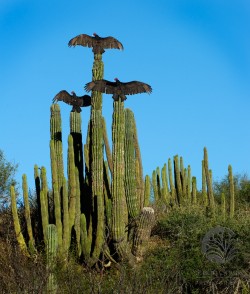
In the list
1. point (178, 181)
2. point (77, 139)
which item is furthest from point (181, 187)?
point (77, 139)

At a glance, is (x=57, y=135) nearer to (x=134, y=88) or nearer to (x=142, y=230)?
(x=134, y=88)

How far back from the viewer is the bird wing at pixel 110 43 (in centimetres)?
1697

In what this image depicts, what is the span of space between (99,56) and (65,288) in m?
6.17

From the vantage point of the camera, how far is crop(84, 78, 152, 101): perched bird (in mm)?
15805

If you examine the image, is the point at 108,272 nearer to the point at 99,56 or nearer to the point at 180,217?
the point at 180,217

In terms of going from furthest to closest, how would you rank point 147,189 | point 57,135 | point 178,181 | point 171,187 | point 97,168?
point 171,187
point 178,181
point 57,135
point 147,189
point 97,168

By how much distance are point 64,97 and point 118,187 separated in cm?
356

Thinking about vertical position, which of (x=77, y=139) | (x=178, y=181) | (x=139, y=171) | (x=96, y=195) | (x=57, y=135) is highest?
(x=57, y=135)

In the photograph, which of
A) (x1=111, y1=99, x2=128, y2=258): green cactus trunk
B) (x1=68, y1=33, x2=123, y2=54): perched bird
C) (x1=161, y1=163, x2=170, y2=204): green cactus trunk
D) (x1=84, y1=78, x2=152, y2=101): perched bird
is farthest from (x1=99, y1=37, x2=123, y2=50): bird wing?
(x1=161, y1=163, x2=170, y2=204): green cactus trunk

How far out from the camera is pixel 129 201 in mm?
16000

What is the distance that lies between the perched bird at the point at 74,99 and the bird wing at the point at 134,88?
1.90 meters

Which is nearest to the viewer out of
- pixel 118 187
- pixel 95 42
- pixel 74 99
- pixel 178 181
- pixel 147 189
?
pixel 118 187

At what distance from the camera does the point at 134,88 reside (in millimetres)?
16094

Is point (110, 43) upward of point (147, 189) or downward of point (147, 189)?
upward
